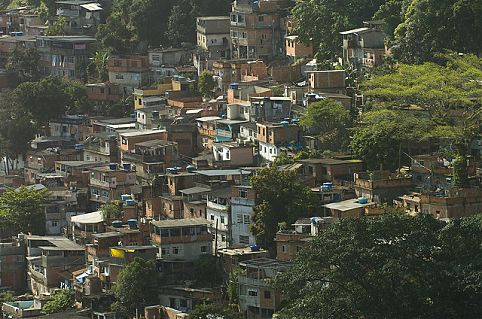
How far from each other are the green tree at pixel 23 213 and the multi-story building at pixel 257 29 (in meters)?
10.7

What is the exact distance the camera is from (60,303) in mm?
43438

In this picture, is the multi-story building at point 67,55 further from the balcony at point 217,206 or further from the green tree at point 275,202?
the green tree at point 275,202

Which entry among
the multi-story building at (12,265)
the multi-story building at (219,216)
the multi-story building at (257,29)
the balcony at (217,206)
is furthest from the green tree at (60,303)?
the multi-story building at (257,29)

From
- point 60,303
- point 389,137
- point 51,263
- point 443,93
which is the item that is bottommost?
point 60,303

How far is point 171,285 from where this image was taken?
42281 millimetres

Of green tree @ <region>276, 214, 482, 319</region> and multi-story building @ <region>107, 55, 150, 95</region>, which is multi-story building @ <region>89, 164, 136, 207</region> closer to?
multi-story building @ <region>107, 55, 150, 95</region>

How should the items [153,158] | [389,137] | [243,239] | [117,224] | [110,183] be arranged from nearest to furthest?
1. [243,239]
2. [389,137]
3. [117,224]
4. [110,183]
5. [153,158]

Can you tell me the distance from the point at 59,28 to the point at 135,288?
23.8m

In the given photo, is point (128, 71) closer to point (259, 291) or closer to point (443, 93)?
point (443, 93)

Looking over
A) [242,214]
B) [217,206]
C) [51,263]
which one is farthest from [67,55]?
[242,214]

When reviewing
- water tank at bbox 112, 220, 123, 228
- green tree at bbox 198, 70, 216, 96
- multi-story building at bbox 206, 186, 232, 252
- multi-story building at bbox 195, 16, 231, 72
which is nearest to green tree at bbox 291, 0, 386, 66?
green tree at bbox 198, 70, 216, 96

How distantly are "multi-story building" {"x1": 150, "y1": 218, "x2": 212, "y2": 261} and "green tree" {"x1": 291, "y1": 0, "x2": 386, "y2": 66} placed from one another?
10707 millimetres

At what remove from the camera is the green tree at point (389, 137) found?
44562 mm

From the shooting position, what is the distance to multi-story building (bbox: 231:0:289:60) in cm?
5706
